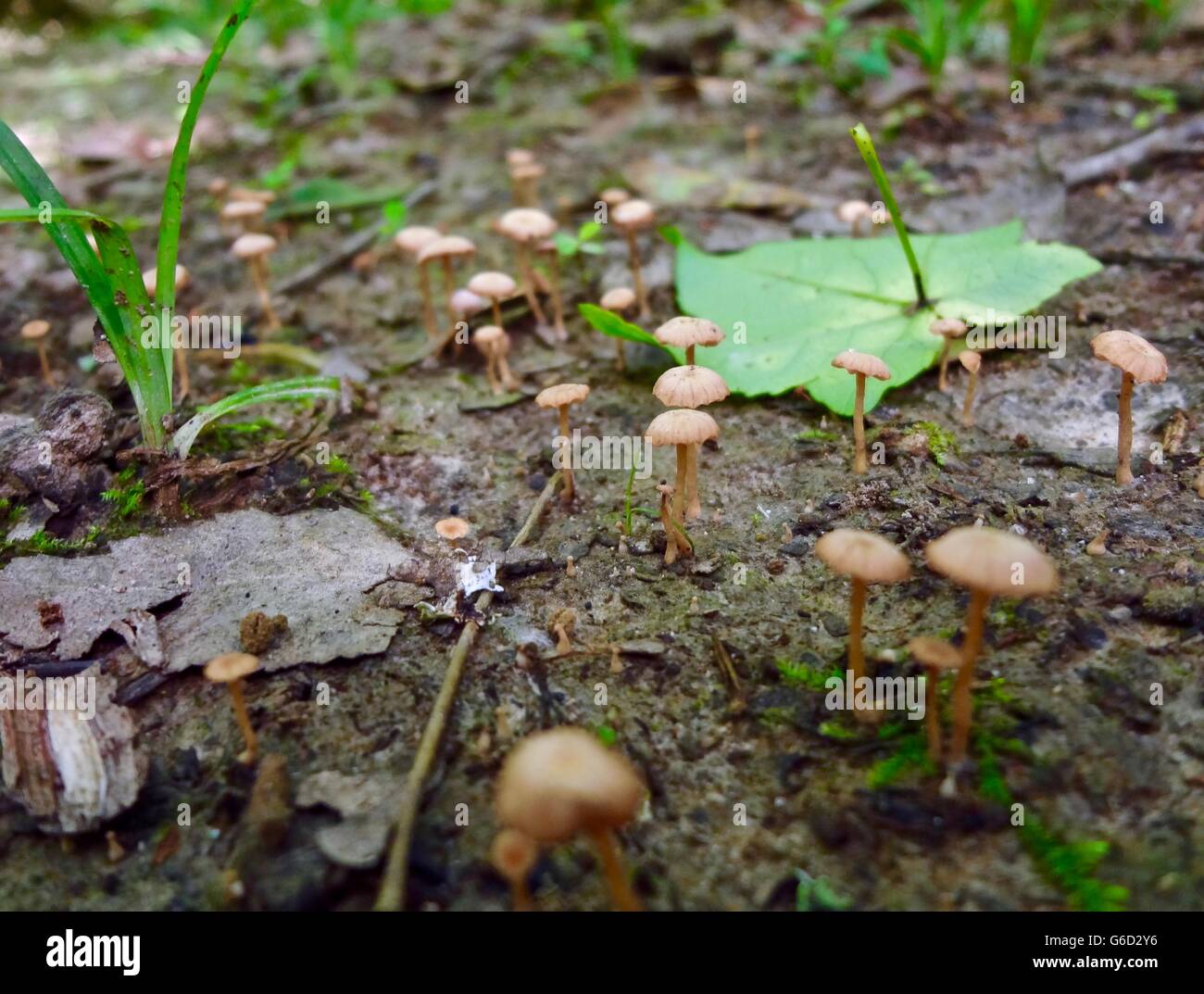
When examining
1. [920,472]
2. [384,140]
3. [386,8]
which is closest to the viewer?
[920,472]

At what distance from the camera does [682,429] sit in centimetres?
304

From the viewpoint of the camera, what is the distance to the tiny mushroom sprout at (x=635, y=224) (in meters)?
4.50

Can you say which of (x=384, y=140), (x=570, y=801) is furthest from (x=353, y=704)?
(x=384, y=140)

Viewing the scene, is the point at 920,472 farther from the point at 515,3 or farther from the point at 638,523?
the point at 515,3

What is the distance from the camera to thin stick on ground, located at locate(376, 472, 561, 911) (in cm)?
229

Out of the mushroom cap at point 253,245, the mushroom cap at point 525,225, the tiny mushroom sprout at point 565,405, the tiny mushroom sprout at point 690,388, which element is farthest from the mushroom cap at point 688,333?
the mushroom cap at point 253,245

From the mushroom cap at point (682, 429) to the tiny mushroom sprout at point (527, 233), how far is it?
191 cm

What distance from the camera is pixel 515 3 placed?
9.78 m

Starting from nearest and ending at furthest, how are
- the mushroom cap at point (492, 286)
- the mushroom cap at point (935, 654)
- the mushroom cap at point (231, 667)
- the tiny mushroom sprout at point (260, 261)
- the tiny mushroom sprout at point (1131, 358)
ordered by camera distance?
the mushroom cap at point (935, 654)
the mushroom cap at point (231, 667)
the tiny mushroom sprout at point (1131, 358)
the mushroom cap at point (492, 286)
the tiny mushroom sprout at point (260, 261)

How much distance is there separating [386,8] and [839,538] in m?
7.43

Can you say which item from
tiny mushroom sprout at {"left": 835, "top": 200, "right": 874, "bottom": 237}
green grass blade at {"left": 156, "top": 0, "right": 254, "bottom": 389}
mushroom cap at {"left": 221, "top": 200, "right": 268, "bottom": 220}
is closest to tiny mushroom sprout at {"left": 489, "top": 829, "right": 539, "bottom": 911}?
green grass blade at {"left": 156, "top": 0, "right": 254, "bottom": 389}

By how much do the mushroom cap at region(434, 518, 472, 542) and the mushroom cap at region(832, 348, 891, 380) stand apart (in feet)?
5.39

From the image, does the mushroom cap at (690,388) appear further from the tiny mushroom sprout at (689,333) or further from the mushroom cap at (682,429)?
the tiny mushroom sprout at (689,333)

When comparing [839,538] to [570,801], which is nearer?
[570,801]
